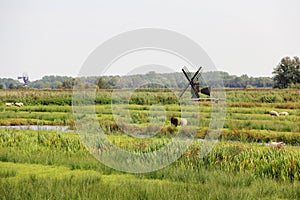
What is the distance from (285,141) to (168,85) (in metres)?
5.42

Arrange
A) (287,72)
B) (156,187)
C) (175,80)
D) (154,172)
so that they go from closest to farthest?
1. (156,187)
2. (154,172)
3. (175,80)
4. (287,72)

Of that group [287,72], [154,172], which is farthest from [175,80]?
[287,72]

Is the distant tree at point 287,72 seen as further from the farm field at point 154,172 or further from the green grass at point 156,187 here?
the green grass at point 156,187

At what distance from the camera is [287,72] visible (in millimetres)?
72375

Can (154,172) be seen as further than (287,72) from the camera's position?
No

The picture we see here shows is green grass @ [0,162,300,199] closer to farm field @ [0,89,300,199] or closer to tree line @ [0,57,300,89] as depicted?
farm field @ [0,89,300,199]

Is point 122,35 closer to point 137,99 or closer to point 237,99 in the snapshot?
point 137,99

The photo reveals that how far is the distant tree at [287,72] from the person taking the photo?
Answer: 235 feet

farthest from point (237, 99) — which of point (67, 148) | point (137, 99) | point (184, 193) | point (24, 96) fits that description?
point (184, 193)

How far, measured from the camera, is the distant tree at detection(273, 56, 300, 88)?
71500mm

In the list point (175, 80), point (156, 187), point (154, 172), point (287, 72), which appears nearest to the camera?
point (156, 187)

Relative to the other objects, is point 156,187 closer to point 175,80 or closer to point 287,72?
point 175,80

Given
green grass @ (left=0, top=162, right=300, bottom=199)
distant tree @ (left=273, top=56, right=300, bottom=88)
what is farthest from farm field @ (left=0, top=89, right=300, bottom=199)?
distant tree @ (left=273, top=56, right=300, bottom=88)

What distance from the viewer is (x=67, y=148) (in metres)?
13.1
